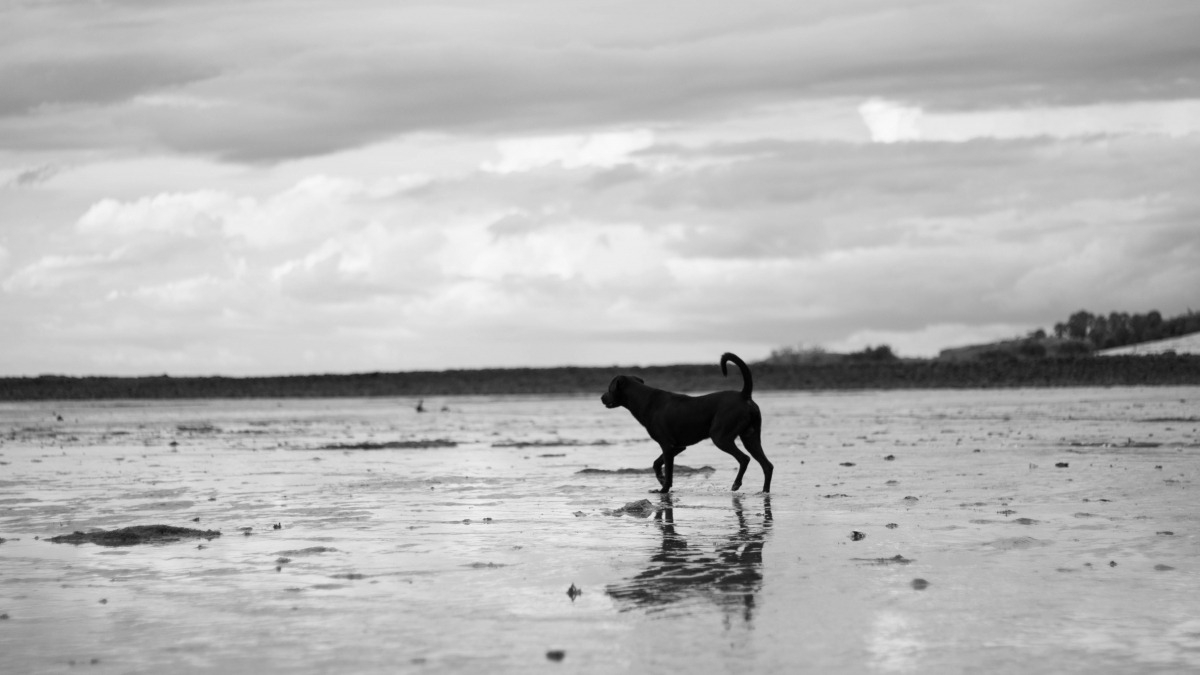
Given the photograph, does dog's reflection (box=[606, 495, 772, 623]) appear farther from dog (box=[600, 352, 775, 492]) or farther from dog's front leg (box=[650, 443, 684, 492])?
dog (box=[600, 352, 775, 492])

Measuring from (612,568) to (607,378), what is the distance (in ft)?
260

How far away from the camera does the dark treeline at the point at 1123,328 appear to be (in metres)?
93.2

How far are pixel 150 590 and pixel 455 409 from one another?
44.3 meters

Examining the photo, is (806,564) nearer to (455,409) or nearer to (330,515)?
(330,515)

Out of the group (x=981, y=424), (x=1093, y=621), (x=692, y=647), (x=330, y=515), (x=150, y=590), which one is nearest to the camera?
(x=692, y=647)

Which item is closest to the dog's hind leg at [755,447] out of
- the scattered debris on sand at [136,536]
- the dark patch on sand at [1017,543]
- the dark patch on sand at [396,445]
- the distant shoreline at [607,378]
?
the dark patch on sand at [1017,543]

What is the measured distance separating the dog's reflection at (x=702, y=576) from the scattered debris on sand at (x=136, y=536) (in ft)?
14.6

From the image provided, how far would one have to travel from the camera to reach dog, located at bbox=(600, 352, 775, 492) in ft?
54.3

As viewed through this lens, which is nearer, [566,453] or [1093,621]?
[1093,621]

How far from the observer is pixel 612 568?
32.8ft

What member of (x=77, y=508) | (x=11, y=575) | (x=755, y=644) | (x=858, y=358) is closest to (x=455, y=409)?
(x=77, y=508)

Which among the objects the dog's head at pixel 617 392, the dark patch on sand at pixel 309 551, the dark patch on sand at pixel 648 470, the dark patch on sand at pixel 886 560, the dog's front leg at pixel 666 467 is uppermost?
the dog's head at pixel 617 392

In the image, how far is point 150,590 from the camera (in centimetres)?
927

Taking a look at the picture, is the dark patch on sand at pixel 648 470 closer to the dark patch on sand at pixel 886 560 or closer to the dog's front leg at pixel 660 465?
the dog's front leg at pixel 660 465
